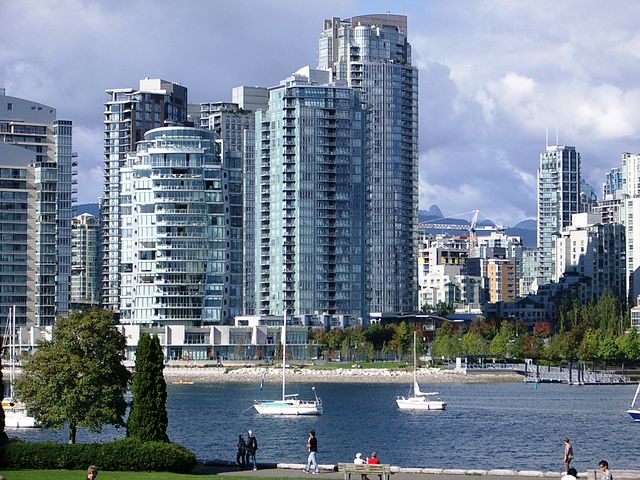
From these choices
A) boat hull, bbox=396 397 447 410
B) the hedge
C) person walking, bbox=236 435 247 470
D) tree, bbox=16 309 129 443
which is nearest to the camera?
the hedge

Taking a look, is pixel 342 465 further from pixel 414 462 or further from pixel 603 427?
pixel 603 427

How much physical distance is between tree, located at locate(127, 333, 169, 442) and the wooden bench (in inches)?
430

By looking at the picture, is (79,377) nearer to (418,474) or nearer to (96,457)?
(96,457)

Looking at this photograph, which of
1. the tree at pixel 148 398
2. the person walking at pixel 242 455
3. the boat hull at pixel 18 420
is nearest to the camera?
the tree at pixel 148 398

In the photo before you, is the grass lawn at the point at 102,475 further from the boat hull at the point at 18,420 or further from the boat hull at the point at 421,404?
the boat hull at the point at 421,404

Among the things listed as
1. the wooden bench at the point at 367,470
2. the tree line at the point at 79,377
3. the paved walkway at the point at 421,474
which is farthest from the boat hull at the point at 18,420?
the wooden bench at the point at 367,470

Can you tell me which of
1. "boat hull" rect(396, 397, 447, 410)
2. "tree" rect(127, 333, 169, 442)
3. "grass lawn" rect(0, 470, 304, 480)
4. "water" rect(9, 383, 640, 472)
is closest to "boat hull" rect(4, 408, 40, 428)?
"water" rect(9, 383, 640, 472)

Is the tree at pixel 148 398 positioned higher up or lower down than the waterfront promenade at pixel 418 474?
higher up

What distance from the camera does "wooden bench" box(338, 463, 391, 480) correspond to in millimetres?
65000

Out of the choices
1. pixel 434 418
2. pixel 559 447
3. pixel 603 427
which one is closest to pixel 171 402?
pixel 434 418

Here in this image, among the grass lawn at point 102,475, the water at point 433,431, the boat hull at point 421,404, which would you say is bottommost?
the water at point 433,431

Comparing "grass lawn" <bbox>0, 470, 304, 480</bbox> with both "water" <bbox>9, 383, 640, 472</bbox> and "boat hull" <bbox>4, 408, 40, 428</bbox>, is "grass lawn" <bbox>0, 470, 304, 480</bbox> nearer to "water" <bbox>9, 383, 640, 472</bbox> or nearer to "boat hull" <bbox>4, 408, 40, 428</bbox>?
"water" <bbox>9, 383, 640, 472</bbox>

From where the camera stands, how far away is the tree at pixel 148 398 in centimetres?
7219

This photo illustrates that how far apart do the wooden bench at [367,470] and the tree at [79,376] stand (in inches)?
794
